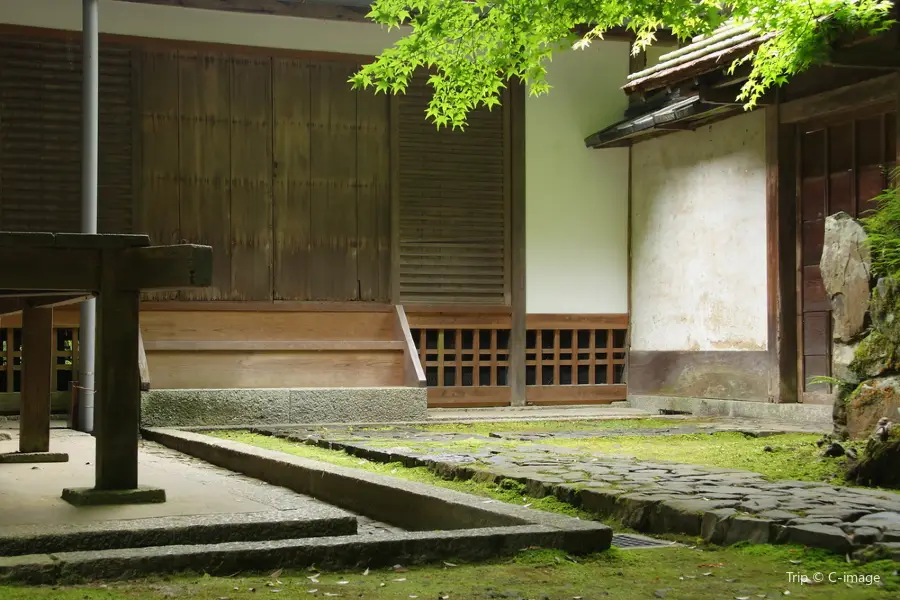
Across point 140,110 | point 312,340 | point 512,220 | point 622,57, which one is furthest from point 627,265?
point 140,110

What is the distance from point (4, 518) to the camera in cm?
467

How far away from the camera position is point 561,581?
3.86 m

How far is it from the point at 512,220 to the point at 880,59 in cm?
539

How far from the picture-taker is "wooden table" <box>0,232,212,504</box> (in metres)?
5.05

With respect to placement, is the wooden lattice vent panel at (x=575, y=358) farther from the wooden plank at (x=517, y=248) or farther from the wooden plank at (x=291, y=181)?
the wooden plank at (x=291, y=181)

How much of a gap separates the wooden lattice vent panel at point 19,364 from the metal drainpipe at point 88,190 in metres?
1.55

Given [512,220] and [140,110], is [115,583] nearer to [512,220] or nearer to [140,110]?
[140,110]

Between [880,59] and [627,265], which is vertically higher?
[880,59]

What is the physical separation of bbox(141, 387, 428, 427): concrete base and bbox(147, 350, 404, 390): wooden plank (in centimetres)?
89

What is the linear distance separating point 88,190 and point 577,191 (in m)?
6.51

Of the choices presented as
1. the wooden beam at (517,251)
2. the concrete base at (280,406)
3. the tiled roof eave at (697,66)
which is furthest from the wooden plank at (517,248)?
the concrete base at (280,406)

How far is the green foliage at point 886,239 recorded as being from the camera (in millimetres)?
7613

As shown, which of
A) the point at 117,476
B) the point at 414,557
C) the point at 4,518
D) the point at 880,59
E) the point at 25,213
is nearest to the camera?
the point at 414,557

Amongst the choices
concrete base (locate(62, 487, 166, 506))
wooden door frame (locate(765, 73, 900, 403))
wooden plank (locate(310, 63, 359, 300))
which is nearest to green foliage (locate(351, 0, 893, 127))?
wooden door frame (locate(765, 73, 900, 403))
